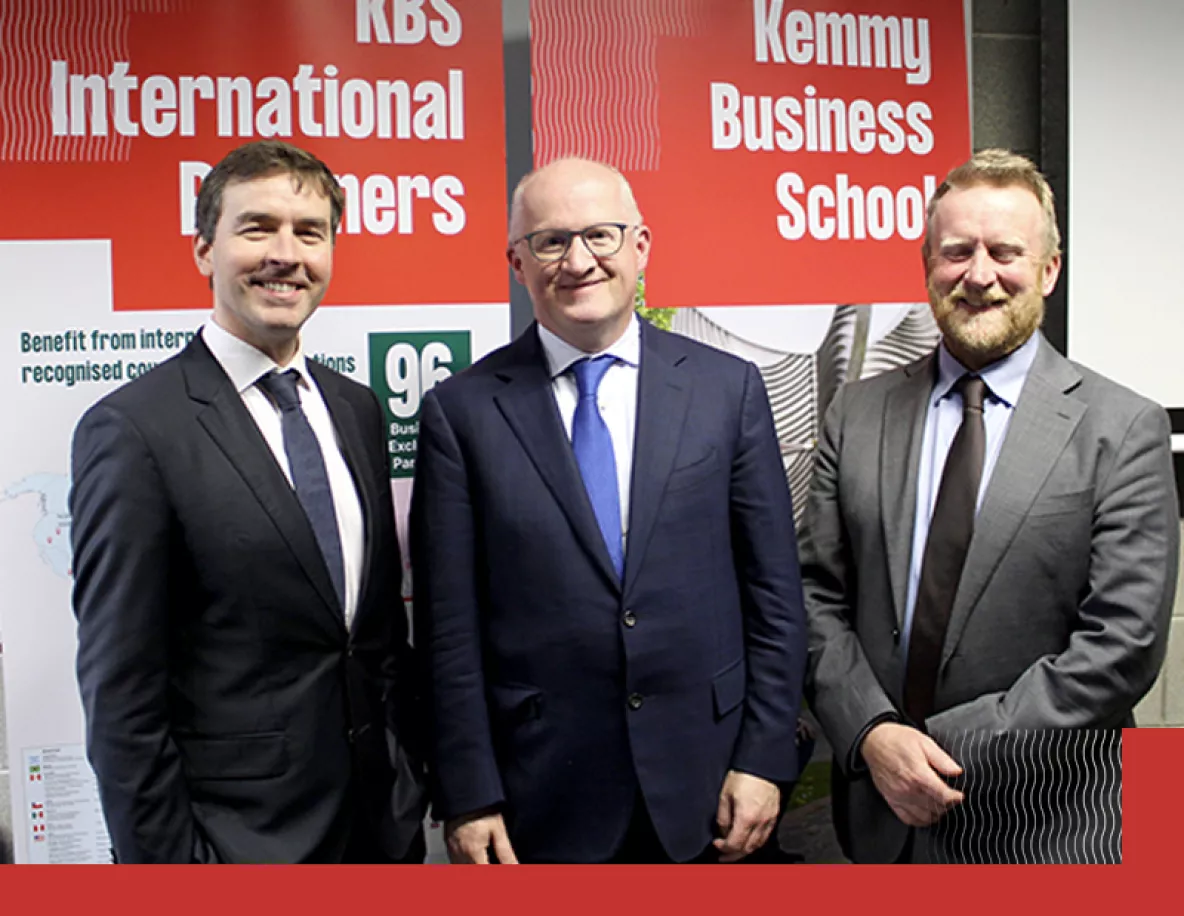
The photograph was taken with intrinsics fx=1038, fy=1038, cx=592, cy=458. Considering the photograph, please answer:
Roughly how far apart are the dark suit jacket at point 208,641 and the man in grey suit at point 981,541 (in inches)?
35.2

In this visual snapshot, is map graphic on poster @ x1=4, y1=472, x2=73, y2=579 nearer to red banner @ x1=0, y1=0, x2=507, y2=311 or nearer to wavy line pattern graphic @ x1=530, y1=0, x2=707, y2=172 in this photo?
red banner @ x1=0, y1=0, x2=507, y2=311

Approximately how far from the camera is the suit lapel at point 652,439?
176 centimetres

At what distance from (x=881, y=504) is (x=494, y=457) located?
0.71 metres

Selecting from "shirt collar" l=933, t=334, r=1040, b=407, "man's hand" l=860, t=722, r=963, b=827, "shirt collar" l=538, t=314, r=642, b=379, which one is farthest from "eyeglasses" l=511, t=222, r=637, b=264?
"man's hand" l=860, t=722, r=963, b=827

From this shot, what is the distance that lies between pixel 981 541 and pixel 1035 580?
4.4 inches

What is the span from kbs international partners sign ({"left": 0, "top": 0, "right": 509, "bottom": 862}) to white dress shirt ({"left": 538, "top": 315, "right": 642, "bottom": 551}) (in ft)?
1.80

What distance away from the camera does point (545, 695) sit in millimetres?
1795

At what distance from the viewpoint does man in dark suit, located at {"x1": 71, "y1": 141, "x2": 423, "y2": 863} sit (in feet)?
5.18

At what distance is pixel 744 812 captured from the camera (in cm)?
179

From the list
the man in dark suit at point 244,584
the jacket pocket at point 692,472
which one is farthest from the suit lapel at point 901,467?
the man in dark suit at point 244,584

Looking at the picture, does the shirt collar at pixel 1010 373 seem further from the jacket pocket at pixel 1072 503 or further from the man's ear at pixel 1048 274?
the jacket pocket at pixel 1072 503

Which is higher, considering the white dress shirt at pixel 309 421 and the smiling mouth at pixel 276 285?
the smiling mouth at pixel 276 285

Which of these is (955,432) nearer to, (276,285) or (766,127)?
(766,127)

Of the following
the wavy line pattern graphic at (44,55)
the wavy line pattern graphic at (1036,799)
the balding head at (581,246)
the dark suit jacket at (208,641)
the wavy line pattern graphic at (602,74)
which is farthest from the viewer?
the wavy line pattern graphic at (602,74)
